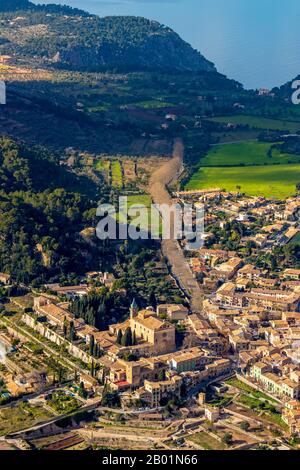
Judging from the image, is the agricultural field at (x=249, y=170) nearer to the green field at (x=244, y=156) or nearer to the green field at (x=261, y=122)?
the green field at (x=244, y=156)

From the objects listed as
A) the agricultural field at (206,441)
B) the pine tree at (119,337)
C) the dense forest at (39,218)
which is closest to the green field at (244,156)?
the dense forest at (39,218)

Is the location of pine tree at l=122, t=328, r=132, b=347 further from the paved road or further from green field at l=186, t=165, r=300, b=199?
green field at l=186, t=165, r=300, b=199

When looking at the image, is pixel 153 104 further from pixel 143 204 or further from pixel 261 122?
pixel 143 204

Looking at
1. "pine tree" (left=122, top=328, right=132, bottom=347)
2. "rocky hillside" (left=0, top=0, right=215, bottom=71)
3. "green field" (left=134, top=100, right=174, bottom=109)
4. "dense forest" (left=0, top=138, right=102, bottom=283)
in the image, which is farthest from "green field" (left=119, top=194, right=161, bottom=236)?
"rocky hillside" (left=0, top=0, right=215, bottom=71)

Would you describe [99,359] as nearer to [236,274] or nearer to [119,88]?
[236,274]
